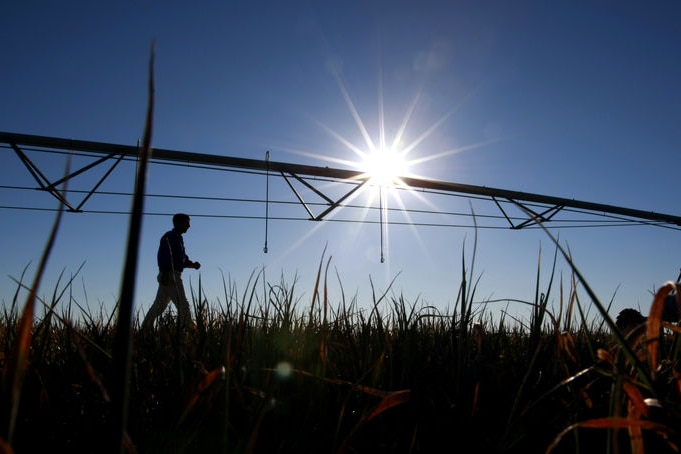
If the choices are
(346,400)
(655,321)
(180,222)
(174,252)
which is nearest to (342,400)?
(346,400)

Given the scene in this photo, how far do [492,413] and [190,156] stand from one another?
390 inches

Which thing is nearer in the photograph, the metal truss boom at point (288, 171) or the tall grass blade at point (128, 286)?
the tall grass blade at point (128, 286)

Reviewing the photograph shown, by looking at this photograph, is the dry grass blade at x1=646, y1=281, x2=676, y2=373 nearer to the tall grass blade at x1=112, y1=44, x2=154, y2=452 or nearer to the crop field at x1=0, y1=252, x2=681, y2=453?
the crop field at x1=0, y1=252, x2=681, y2=453

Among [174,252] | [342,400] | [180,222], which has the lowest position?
[342,400]

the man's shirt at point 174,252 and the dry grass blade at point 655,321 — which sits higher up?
the man's shirt at point 174,252

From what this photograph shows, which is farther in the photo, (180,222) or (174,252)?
(180,222)

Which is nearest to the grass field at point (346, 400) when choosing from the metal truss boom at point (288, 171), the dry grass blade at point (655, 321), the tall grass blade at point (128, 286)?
the dry grass blade at point (655, 321)

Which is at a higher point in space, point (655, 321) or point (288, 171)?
point (288, 171)

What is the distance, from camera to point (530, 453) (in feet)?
4.62

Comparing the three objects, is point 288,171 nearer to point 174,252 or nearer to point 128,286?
point 174,252

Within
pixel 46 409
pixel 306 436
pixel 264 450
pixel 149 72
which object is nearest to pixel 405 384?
pixel 306 436

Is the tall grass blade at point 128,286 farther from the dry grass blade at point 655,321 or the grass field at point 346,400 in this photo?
the dry grass blade at point 655,321

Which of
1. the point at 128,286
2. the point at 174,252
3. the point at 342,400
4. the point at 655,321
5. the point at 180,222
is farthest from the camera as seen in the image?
the point at 180,222

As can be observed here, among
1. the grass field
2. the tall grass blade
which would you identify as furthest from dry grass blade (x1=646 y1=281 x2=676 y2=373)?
the tall grass blade
